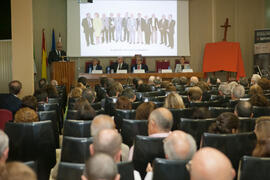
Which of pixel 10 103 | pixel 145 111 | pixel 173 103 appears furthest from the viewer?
pixel 10 103

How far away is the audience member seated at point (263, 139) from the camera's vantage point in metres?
2.62


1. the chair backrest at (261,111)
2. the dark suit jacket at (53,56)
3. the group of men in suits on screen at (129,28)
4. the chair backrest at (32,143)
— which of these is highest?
the group of men in suits on screen at (129,28)

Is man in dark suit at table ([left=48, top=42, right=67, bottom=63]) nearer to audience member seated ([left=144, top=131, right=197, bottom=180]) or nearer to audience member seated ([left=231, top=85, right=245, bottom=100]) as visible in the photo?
audience member seated ([left=231, top=85, right=245, bottom=100])

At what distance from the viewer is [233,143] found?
2.81m

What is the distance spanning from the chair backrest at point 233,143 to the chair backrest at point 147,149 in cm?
34

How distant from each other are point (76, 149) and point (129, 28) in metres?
11.9

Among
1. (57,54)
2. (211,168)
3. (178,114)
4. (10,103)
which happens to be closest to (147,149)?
(211,168)

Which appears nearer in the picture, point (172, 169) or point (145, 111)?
point (172, 169)

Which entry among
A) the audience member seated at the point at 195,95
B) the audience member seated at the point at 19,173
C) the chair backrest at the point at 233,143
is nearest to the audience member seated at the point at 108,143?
the audience member seated at the point at 19,173

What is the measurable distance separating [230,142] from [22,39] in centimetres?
729

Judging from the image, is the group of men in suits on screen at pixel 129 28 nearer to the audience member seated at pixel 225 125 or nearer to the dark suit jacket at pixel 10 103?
the dark suit jacket at pixel 10 103

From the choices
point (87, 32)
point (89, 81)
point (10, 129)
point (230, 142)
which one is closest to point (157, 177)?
point (230, 142)

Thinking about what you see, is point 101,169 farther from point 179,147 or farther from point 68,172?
point 179,147

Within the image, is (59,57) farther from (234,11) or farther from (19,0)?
(234,11)
